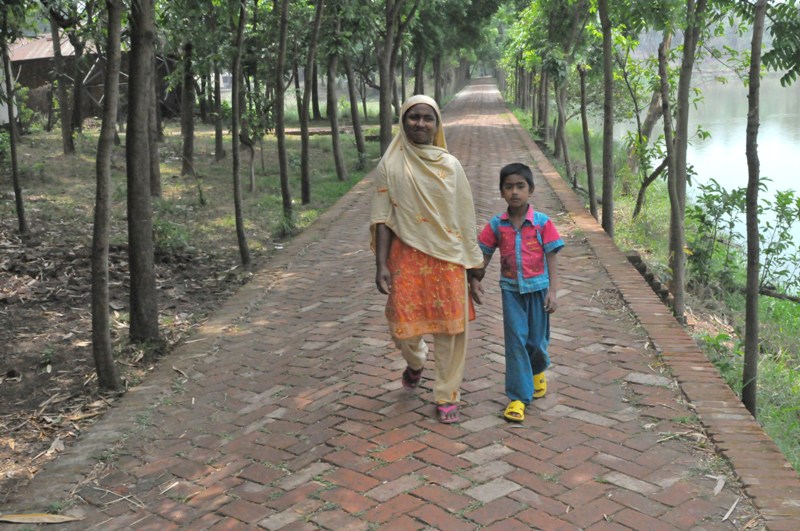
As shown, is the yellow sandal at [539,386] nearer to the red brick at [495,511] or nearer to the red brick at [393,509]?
the red brick at [495,511]

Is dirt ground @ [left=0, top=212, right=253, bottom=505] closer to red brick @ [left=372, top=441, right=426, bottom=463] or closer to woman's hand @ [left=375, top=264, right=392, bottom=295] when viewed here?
red brick @ [left=372, top=441, right=426, bottom=463]

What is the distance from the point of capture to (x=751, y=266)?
4.99 m

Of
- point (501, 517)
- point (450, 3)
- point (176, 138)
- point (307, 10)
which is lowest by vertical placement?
point (501, 517)

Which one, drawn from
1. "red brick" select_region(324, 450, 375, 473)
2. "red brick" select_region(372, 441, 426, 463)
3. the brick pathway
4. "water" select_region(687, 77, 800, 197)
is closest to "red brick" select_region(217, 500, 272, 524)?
the brick pathway

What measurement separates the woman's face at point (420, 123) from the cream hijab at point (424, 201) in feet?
0.12

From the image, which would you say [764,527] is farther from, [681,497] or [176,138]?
[176,138]

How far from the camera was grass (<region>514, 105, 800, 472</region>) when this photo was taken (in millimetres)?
5727

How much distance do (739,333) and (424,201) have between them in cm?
439

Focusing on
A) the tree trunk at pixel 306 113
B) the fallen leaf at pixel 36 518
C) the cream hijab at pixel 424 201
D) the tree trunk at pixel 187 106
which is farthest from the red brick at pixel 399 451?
the tree trunk at pixel 187 106

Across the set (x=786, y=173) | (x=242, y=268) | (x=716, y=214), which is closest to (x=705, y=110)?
(x=786, y=173)

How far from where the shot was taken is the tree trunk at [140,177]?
18.1 ft

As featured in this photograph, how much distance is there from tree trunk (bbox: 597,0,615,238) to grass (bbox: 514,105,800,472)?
38.6 inches

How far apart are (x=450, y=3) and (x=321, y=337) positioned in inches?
726

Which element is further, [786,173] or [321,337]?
[786,173]
